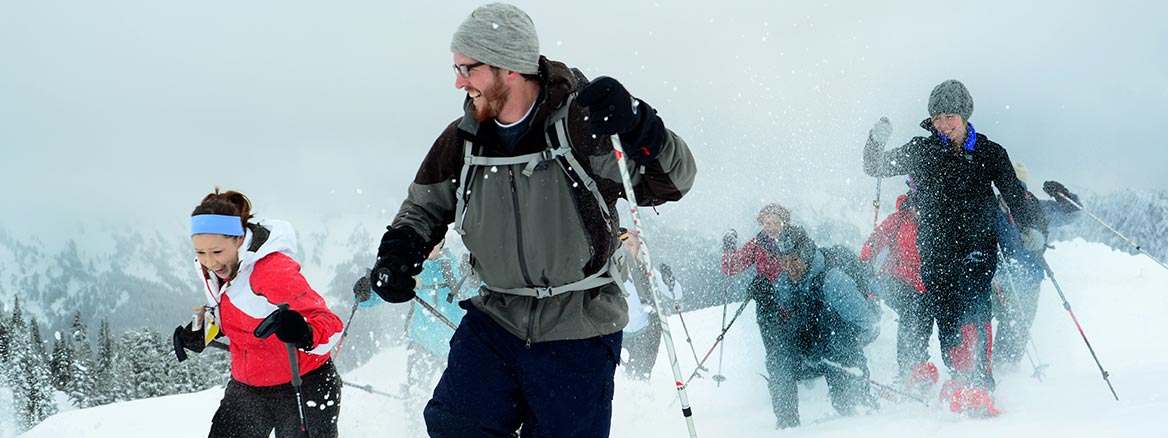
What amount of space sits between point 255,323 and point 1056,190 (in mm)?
7040

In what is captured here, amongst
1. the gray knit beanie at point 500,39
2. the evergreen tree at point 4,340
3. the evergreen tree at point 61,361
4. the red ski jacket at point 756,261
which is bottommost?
the evergreen tree at point 61,361

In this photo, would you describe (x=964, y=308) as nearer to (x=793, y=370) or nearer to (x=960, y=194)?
(x=960, y=194)

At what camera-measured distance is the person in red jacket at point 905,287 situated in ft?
22.2

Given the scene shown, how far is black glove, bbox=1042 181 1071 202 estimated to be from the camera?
770cm

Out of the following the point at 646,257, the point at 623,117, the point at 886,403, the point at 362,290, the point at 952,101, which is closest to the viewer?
the point at 623,117

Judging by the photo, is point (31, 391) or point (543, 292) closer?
point (543, 292)

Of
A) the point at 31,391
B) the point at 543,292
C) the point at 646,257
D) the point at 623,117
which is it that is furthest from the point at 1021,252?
the point at 31,391

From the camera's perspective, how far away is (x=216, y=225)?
3945mm

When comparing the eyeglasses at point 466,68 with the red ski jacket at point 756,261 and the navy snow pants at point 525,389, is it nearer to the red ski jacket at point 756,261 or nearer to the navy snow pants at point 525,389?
the navy snow pants at point 525,389

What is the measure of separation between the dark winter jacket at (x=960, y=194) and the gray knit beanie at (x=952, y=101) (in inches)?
5.7

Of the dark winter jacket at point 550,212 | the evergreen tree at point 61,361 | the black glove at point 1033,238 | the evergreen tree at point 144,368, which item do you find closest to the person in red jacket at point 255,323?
the dark winter jacket at point 550,212

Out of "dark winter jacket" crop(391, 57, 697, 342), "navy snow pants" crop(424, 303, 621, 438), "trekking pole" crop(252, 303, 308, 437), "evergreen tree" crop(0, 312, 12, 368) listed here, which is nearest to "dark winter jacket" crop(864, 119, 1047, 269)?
"dark winter jacket" crop(391, 57, 697, 342)

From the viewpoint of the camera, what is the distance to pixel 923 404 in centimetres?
674

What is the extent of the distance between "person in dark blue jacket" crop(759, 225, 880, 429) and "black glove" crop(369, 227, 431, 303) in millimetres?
4605
